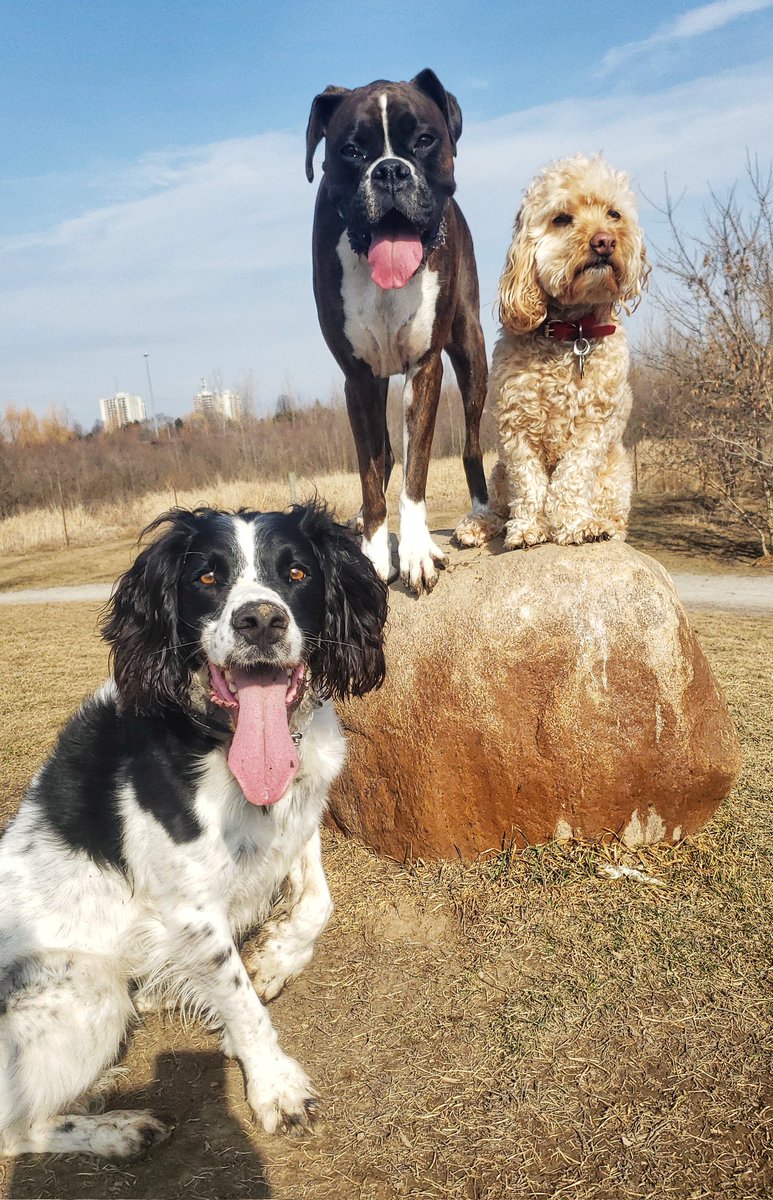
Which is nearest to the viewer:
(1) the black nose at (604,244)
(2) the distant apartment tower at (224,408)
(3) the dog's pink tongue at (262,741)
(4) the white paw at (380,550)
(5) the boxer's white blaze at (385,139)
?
(3) the dog's pink tongue at (262,741)

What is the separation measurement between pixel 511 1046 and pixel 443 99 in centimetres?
402

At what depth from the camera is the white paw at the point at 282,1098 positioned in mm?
2723

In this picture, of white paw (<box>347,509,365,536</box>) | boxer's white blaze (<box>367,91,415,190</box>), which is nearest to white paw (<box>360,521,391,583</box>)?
white paw (<box>347,509,365,536</box>)

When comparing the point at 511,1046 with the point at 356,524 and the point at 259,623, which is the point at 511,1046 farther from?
the point at 356,524

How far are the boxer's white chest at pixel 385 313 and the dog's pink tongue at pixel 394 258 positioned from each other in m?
0.16

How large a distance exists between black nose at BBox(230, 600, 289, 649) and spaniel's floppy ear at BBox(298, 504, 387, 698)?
1.45 ft

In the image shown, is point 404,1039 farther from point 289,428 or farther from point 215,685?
point 289,428

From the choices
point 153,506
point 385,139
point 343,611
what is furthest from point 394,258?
point 153,506

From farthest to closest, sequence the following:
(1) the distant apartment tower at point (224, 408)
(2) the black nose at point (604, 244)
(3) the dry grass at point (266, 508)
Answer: (1) the distant apartment tower at point (224, 408) < (3) the dry grass at point (266, 508) < (2) the black nose at point (604, 244)

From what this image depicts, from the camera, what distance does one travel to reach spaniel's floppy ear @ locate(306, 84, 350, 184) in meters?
3.95

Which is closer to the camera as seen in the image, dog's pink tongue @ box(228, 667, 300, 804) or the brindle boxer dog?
dog's pink tongue @ box(228, 667, 300, 804)

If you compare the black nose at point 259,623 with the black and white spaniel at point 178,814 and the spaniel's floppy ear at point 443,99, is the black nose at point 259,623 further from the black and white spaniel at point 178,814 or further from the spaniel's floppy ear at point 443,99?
the spaniel's floppy ear at point 443,99

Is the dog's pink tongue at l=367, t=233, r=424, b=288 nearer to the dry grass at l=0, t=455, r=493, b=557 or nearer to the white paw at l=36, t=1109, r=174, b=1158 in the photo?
the white paw at l=36, t=1109, r=174, b=1158

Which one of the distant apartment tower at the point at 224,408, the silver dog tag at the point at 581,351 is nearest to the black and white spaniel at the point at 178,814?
the silver dog tag at the point at 581,351
